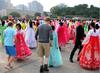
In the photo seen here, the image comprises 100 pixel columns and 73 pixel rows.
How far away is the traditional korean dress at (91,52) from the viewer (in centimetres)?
889

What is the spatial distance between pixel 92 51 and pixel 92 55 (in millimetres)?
136

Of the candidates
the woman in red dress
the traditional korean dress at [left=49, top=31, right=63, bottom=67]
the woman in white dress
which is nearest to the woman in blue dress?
the traditional korean dress at [left=49, top=31, right=63, bottom=67]

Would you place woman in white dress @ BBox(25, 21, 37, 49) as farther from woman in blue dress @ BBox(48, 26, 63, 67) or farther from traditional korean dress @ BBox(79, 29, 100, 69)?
traditional korean dress @ BBox(79, 29, 100, 69)

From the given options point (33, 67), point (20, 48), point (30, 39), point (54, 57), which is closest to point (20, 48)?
point (20, 48)

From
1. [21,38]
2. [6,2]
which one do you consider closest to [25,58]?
[21,38]

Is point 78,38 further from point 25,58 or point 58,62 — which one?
point 25,58

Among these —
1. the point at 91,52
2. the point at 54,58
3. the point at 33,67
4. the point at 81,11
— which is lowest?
the point at 33,67

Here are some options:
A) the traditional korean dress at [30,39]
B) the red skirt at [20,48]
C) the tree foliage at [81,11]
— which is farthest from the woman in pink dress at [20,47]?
the tree foliage at [81,11]

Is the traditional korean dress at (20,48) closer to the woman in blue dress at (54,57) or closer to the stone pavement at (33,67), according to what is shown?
the stone pavement at (33,67)

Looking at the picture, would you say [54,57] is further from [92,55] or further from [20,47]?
[20,47]

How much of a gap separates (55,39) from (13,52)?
5.12ft

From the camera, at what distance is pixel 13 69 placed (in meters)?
8.84

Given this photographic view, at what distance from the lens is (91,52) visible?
29.4 feet

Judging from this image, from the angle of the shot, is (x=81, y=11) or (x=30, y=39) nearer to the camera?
(x=30, y=39)
